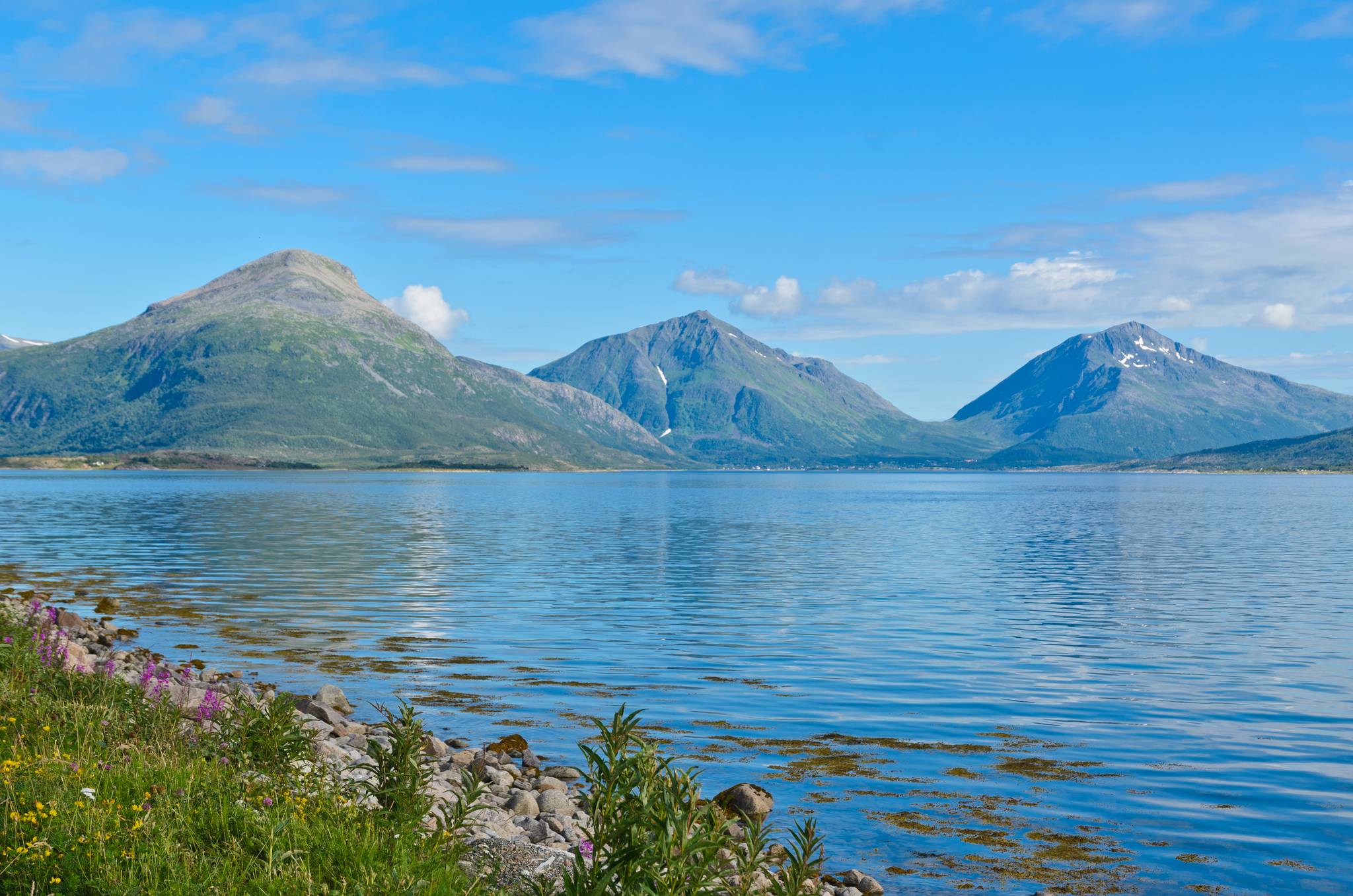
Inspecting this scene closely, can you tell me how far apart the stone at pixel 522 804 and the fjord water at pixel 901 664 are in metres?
4.50

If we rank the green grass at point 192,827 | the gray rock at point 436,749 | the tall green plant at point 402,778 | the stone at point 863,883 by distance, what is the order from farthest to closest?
the gray rock at point 436,749, the stone at point 863,883, the tall green plant at point 402,778, the green grass at point 192,827

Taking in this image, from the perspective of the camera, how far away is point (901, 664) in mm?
35562

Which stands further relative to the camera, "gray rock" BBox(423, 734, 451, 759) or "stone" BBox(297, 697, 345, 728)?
"stone" BBox(297, 697, 345, 728)

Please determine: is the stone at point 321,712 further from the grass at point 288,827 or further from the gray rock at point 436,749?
the grass at point 288,827

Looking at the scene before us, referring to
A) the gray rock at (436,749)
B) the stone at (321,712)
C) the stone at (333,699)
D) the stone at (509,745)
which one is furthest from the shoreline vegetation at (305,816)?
the stone at (333,699)

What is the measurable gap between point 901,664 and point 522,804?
781 inches

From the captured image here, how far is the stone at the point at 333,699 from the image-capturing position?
26.9m

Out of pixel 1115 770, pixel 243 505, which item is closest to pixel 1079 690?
pixel 1115 770

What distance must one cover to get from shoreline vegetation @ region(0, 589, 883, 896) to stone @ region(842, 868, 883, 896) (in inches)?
0.8

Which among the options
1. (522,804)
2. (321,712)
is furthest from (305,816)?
(321,712)

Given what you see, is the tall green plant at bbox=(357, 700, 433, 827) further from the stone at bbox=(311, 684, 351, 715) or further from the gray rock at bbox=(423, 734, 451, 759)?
the stone at bbox=(311, 684, 351, 715)

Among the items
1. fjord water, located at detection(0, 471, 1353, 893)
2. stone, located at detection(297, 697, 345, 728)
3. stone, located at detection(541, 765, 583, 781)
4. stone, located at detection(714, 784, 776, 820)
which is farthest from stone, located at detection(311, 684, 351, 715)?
stone, located at detection(714, 784, 776, 820)

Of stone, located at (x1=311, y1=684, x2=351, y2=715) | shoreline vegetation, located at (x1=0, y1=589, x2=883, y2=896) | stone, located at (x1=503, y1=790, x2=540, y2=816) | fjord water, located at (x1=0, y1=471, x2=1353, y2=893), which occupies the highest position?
shoreline vegetation, located at (x1=0, y1=589, x2=883, y2=896)

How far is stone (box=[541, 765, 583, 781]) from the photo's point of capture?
2189 cm
